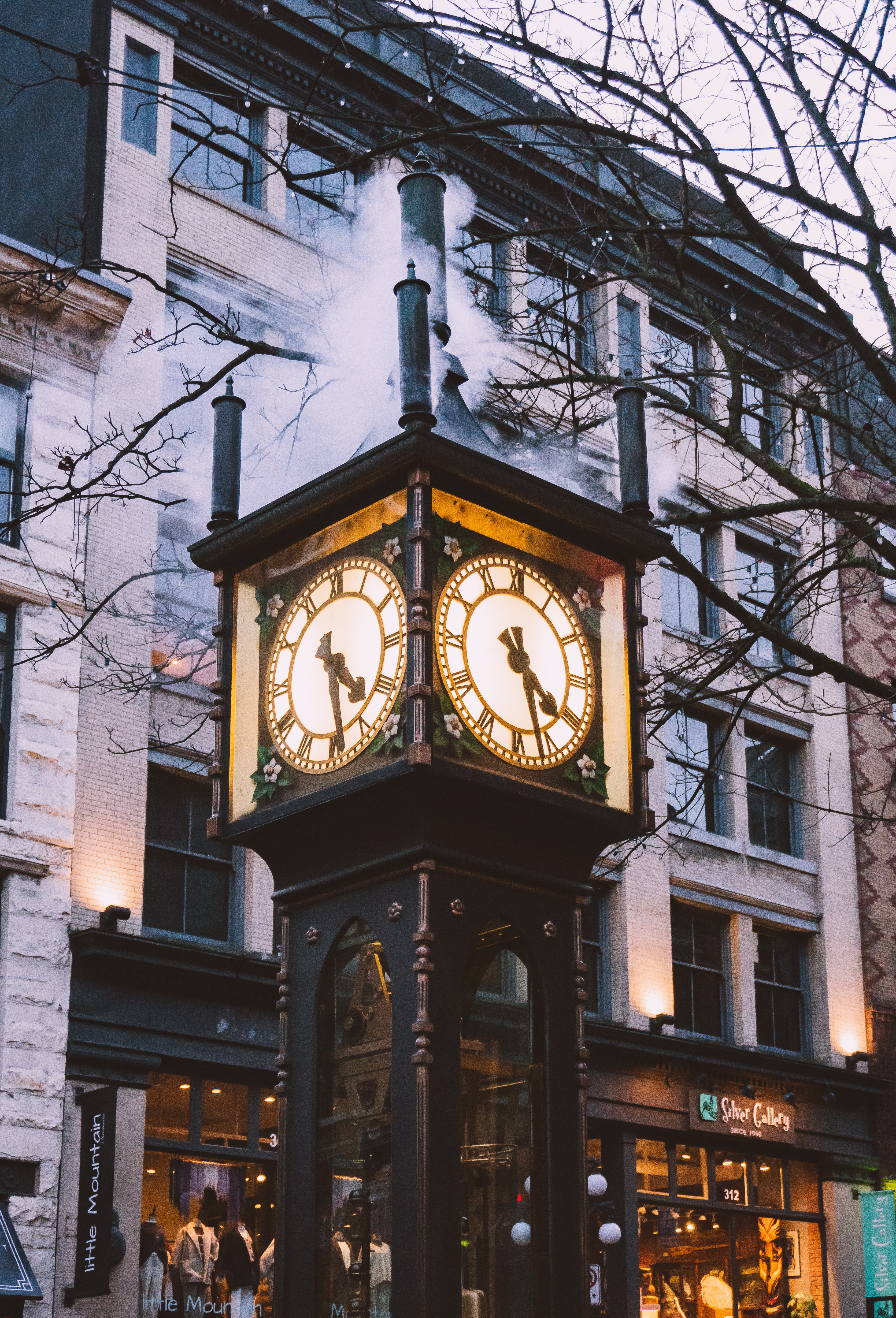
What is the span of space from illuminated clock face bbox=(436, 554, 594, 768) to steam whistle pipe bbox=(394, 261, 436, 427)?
1.29ft

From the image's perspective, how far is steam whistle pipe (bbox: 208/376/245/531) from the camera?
15.0ft

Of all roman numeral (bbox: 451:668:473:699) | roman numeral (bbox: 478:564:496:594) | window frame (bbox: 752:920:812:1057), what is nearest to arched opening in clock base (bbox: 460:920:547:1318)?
roman numeral (bbox: 451:668:473:699)

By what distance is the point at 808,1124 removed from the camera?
22.3 m

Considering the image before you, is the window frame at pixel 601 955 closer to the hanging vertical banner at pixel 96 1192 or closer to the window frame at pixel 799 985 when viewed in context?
the window frame at pixel 799 985

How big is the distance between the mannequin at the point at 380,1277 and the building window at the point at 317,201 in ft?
38.8

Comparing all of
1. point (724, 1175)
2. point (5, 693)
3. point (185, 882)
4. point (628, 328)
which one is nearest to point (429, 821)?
point (5, 693)

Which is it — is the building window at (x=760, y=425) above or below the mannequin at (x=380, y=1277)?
above

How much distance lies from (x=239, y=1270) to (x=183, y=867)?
3.86 meters

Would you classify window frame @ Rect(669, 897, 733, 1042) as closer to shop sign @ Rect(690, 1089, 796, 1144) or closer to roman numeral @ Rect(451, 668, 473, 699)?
shop sign @ Rect(690, 1089, 796, 1144)

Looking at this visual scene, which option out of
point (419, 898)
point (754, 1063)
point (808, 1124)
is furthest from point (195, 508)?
point (808, 1124)

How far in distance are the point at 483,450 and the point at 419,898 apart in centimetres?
124

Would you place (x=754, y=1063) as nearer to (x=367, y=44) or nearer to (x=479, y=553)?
(x=367, y=44)

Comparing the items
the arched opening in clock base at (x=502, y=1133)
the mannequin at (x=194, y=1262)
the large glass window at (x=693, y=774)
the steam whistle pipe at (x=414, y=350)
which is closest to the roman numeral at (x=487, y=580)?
the steam whistle pipe at (x=414, y=350)

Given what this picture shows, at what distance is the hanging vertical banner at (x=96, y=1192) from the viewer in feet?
45.3
